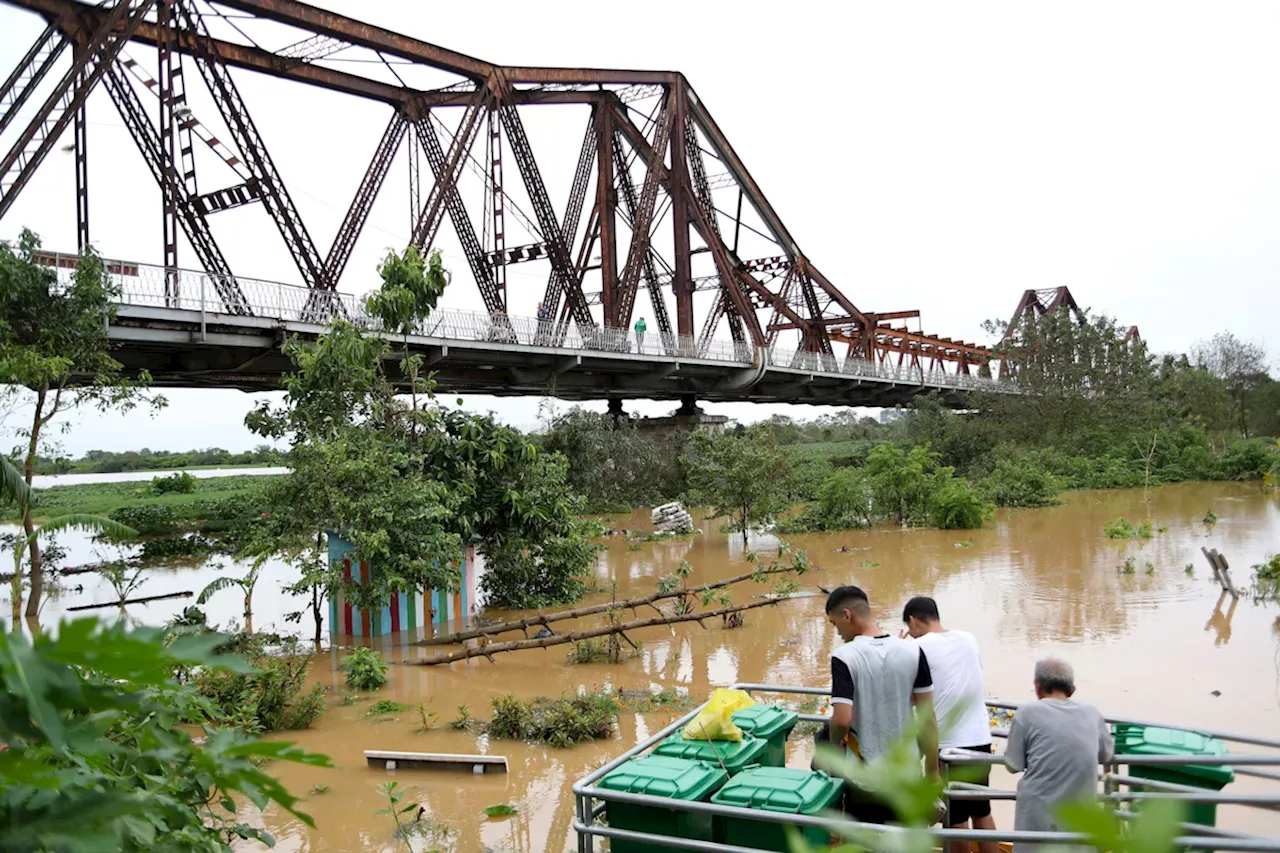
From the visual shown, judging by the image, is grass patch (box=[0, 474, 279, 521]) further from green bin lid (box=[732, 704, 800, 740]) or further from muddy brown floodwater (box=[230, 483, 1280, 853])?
green bin lid (box=[732, 704, 800, 740])

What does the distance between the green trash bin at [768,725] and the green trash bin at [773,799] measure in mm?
748

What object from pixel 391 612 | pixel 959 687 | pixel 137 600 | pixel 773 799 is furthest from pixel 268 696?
pixel 137 600

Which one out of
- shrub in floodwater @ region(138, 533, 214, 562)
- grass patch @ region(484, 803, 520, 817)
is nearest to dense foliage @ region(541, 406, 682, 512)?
shrub in floodwater @ region(138, 533, 214, 562)

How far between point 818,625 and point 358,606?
233 inches

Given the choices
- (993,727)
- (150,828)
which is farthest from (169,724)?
(993,727)

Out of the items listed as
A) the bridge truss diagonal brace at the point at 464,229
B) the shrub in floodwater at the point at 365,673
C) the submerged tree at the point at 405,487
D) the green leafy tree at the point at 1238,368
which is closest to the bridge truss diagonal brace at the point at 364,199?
the bridge truss diagonal brace at the point at 464,229

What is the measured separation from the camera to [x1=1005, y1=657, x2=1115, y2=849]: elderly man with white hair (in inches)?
145

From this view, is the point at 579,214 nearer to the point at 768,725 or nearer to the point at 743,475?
the point at 743,475

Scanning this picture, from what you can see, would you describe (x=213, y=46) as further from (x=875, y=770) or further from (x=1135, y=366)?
(x=1135, y=366)

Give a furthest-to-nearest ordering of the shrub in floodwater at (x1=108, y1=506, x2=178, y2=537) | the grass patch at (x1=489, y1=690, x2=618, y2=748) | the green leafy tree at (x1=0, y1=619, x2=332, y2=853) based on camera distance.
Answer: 1. the shrub in floodwater at (x1=108, y1=506, x2=178, y2=537)
2. the grass patch at (x1=489, y1=690, x2=618, y2=748)
3. the green leafy tree at (x1=0, y1=619, x2=332, y2=853)

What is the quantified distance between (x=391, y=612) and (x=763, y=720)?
25.3ft

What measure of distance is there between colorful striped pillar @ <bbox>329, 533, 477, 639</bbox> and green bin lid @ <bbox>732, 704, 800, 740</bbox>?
6.66 metres

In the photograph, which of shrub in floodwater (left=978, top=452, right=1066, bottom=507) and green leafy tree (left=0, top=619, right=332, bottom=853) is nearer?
green leafy tree (left=0, top=619, right=332, bottom=853)

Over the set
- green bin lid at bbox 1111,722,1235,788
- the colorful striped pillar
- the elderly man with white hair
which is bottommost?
the colorful striped pillar
